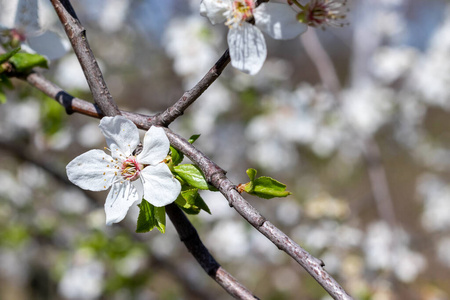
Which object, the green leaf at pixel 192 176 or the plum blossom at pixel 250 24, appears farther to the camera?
the plum blossom at pixel 250 24

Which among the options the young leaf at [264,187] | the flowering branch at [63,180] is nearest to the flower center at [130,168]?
the young leaf at [264,187]

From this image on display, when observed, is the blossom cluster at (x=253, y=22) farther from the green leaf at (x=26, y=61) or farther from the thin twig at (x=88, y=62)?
the green leaf at (x=26, y=61)

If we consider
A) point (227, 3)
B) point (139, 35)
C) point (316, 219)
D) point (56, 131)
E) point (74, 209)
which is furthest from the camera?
point (139, 35)

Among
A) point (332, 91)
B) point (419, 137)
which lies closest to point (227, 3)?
point (332, 91)

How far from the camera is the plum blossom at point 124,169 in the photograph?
2.10 feet

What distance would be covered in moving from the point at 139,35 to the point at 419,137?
2795 millimetres

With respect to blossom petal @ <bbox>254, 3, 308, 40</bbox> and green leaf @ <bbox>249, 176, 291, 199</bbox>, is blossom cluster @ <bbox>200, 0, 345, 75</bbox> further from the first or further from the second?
green leaf @ <bbox>249, 176, 291, 199</bbox>

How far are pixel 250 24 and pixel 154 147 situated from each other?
30 centimetres

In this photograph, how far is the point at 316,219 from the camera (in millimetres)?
2363

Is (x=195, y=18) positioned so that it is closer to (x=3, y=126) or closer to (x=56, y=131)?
Answer: (x=56, y=131)

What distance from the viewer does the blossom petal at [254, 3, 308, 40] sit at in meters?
0.75

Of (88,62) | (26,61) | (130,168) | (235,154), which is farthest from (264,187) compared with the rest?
(235,154)

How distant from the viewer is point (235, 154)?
3.21 metres

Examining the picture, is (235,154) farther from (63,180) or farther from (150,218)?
(150,218)
